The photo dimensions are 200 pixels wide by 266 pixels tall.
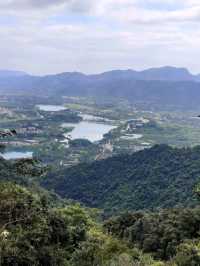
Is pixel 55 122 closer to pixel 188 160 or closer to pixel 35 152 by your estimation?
pixel 35 152

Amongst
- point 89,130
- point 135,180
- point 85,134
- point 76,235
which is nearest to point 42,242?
point 76,235

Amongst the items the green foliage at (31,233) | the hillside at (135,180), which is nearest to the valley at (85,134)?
the hillside at (135,180)

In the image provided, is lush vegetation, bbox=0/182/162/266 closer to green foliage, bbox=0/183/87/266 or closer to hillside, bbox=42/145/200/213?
green foliage, bbox=0/183/87/266

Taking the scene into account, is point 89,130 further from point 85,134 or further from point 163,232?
point 163,232

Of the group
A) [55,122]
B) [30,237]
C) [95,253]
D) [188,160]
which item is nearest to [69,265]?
[95,253]

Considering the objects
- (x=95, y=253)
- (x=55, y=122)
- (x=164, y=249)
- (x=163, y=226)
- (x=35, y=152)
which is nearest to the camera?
(x=95, y=253)

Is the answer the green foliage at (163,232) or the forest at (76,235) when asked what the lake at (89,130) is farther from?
the forest at (76,235)

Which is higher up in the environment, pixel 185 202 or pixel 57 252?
pixel 57 252
